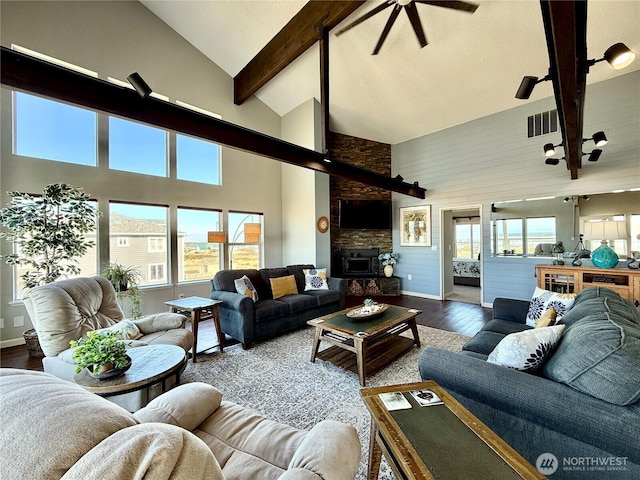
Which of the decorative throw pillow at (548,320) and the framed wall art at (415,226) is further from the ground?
the framed wall art at (415,226)

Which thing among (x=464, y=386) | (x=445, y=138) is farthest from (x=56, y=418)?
(x=445, y=138)

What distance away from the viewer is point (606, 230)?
13.9 feet

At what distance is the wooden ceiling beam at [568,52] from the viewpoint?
1.48m

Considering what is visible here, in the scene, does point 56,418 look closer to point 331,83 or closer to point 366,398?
point 366,398

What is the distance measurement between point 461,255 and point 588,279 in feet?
14.4

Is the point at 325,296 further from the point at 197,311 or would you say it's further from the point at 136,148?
the point at 136,148

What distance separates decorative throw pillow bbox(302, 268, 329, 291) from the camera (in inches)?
185

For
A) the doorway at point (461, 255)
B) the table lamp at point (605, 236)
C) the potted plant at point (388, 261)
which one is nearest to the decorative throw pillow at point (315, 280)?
the potted plant at point (388, 261)

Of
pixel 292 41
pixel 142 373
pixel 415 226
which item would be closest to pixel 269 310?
pixel 142 373

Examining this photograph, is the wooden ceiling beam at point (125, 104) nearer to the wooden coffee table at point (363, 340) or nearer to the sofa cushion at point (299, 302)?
the sofa cushion at point (299, 302)

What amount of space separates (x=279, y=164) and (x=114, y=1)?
3844mm

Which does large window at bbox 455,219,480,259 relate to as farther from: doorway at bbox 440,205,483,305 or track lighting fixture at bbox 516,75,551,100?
track lighting fixture at bbox 516,75,551,100

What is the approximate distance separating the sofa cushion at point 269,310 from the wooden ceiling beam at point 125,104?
6.69ft

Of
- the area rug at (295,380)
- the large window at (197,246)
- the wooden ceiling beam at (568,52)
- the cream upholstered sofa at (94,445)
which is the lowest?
the area rug at (295,380)
